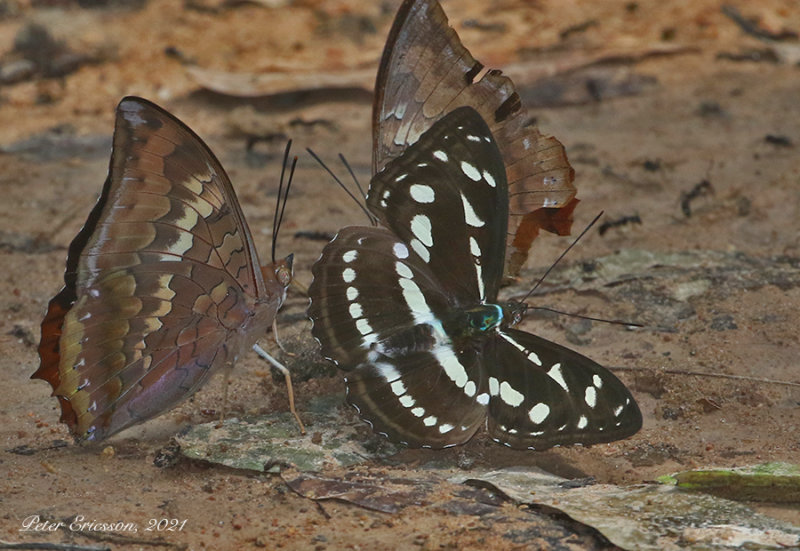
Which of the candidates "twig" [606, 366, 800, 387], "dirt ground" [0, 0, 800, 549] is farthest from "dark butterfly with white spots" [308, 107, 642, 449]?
"twig" [606, 366, 800, 387]

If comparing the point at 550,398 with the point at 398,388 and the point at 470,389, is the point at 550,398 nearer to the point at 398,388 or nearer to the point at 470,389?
the point at 470,389

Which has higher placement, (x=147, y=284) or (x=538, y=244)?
(x=538, y=244)

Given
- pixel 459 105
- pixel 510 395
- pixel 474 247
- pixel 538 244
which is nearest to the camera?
pixel 510 395

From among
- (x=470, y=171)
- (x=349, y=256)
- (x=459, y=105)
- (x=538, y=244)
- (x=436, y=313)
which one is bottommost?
(x=436, y=313)

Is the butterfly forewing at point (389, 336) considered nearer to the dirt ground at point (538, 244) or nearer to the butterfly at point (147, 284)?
the dirt ground at point (538, 244)

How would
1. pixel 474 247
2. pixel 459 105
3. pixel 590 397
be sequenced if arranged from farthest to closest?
pixel 459 105, pixel 474 247, pixel 590 397

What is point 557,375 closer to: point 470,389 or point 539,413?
point 539,413

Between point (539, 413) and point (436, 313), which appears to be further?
point (436, 313)

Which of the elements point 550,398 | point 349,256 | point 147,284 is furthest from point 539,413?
point 147,284
